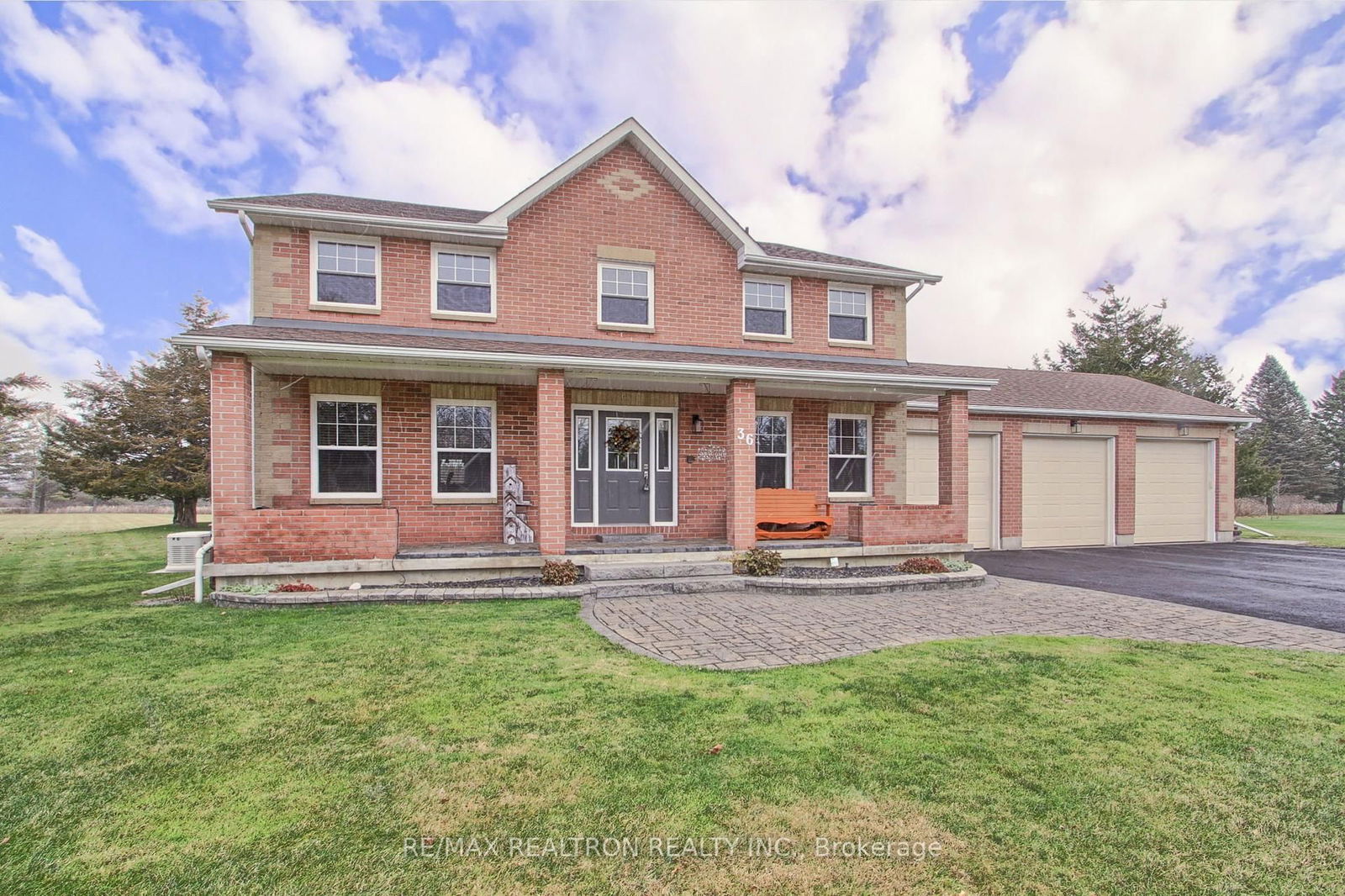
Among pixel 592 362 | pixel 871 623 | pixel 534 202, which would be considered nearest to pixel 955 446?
pixel 871 623

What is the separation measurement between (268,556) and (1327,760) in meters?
10.5

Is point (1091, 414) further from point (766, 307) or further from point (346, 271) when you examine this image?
point (346, 271)

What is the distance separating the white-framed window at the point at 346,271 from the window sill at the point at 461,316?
96cm

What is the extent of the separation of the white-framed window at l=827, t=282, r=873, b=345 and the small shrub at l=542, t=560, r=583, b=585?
7.46m

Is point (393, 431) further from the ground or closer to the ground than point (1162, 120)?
closer to the ground

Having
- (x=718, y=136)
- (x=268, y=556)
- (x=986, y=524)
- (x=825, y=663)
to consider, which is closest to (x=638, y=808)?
(x=825, y=663)

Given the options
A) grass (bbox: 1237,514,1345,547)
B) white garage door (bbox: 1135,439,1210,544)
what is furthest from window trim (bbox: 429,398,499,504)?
grass (bbox: 1237,514,1345,547)

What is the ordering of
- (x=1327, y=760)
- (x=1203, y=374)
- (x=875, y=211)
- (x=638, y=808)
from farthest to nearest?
(x=1203, y=374) → (x=875, y=211) → (x=1327, y=760) → (x=638, y=808)

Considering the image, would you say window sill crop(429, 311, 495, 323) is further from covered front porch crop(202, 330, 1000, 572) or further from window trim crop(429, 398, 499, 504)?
covered front porch crop(202, 330, 1000, 572)

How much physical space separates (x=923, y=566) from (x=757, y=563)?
2961 mm

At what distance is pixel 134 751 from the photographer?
3566mm

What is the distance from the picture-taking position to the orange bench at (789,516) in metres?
11.1

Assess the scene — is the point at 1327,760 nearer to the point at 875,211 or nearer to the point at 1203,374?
the point at 875,211

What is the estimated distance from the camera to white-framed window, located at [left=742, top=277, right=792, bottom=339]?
12.2 meters
